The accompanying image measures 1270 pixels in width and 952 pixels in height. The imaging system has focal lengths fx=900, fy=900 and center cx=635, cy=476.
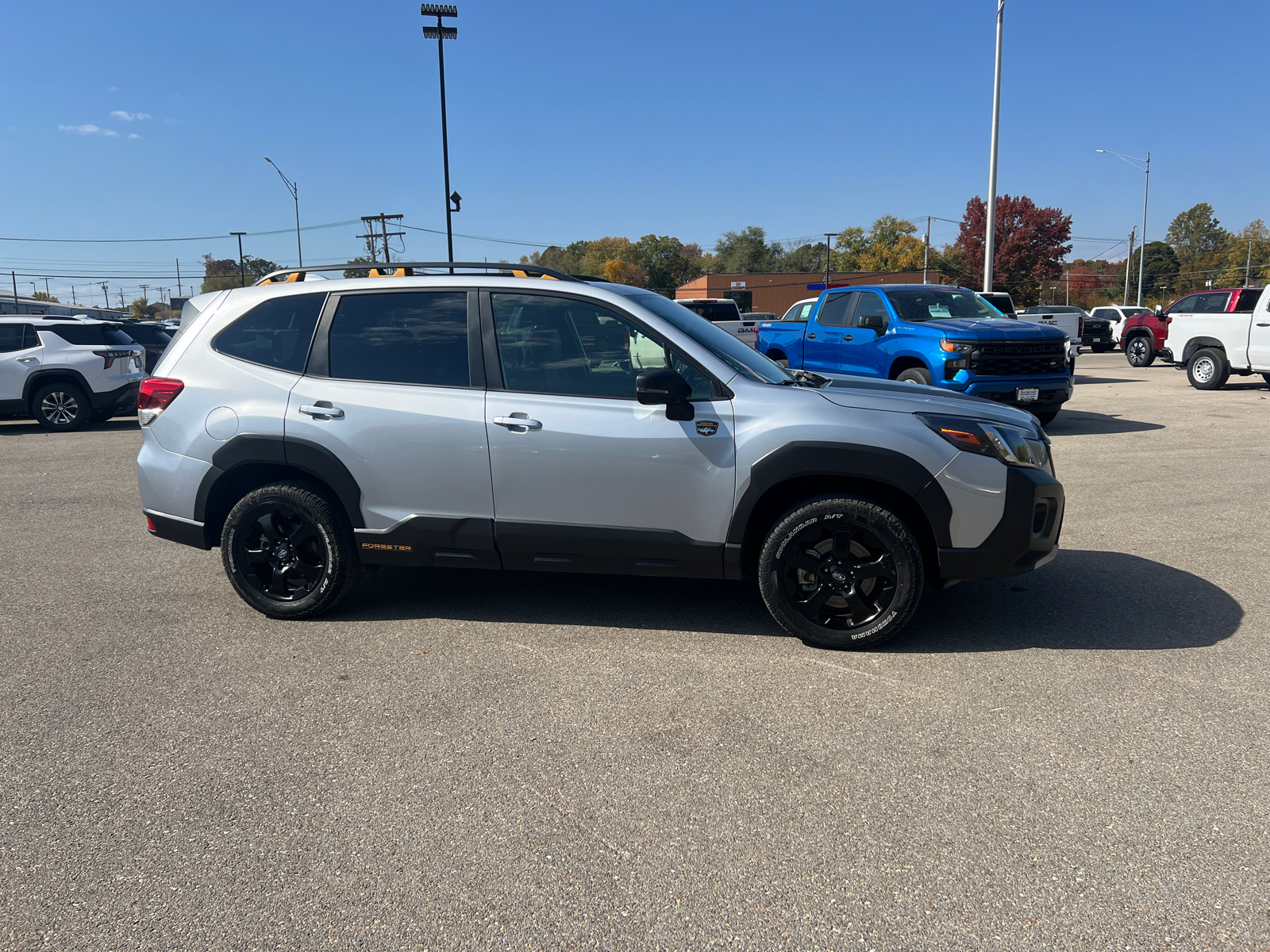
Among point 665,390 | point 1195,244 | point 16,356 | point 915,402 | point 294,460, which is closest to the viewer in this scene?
point 665,390

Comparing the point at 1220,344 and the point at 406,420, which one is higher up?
the point at 1220,344

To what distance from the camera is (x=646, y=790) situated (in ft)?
10.4

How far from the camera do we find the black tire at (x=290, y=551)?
4.81 metres

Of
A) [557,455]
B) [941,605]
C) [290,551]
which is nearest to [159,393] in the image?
[290,551]

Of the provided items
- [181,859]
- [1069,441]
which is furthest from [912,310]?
[181,859]

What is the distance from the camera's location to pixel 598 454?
14.5 feet

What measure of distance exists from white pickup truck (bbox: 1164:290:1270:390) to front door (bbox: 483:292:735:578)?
16.0 meters

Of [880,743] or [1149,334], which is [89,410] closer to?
[880,743]

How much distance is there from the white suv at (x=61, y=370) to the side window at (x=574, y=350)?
12.3 meters

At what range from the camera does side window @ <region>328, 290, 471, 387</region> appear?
4711 mm

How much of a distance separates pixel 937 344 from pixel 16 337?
13.5 m

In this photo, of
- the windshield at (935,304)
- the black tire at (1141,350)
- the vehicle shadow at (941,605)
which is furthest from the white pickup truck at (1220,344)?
the vehicle shadow at (941,605)

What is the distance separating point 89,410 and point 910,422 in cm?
1425

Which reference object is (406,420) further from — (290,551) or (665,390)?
(665,390)
